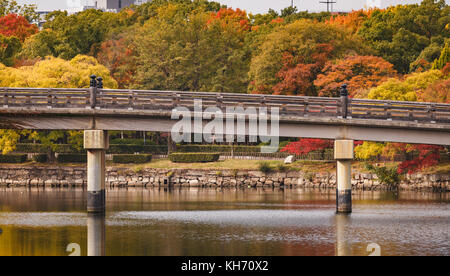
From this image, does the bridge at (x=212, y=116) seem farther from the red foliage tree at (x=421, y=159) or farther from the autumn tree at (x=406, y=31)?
the autumn tree at (x=406, y=31)

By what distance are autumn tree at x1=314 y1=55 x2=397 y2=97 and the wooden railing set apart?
28.7 m

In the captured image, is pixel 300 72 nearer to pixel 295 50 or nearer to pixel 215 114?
pixel 295 50

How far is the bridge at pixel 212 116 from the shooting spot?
A: 46156mm

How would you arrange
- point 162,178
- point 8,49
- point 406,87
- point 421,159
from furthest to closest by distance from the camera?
point 8,49
point 162,178
point 421,159
point 406,87

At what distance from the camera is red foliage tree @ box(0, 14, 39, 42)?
116m

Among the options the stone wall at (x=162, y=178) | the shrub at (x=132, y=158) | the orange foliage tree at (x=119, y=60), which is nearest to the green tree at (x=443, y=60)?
the stone wall at (x=162, y=178)

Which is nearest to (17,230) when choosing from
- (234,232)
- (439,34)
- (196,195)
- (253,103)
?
(234,232)

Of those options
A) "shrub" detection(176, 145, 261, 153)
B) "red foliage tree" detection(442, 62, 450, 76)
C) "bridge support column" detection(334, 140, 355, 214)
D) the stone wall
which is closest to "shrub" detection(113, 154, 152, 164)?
the stone wall

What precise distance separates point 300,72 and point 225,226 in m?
39.7

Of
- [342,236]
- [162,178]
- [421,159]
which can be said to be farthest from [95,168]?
[421,159]

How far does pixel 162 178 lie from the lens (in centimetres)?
7731

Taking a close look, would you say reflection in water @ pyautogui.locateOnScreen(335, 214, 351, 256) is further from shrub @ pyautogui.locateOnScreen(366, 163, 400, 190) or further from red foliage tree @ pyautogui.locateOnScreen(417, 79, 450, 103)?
shrub @ pyautogui.locateOnScreen(366, 163, 400, 190)

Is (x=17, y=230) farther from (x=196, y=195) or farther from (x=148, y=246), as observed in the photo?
(x=196, y=195)

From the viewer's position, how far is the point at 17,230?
39.8m
